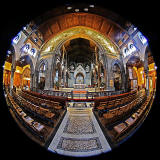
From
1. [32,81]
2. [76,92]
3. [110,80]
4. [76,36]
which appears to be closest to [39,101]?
[32,81]

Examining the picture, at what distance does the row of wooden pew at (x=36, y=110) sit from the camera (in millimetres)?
563

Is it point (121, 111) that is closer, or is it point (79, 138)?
point (79, 138)

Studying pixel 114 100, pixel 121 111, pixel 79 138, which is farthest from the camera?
pixel 114 100

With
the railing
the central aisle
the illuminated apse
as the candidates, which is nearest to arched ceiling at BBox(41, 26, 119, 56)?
the illuminated apse

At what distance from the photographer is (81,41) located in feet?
2.90

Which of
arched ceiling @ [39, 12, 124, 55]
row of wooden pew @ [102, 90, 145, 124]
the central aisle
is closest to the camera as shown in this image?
the central aisle

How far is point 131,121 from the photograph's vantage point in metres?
0.55

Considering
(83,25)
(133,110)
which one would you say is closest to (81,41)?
(83,25)

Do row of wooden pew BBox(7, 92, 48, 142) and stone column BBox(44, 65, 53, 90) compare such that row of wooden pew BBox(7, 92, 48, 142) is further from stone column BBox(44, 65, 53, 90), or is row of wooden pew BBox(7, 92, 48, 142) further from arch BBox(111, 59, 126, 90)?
arch BBox(111, 59, 126, 90)

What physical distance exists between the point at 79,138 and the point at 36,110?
0.38 metres

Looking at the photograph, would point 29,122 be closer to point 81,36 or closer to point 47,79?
point 47,79

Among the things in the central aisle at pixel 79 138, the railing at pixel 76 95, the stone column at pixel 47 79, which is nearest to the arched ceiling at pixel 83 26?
the stone column at pixel 47 79

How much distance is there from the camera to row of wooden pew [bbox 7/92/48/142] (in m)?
0.50

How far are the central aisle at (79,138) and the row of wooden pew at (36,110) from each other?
4.3 inches
